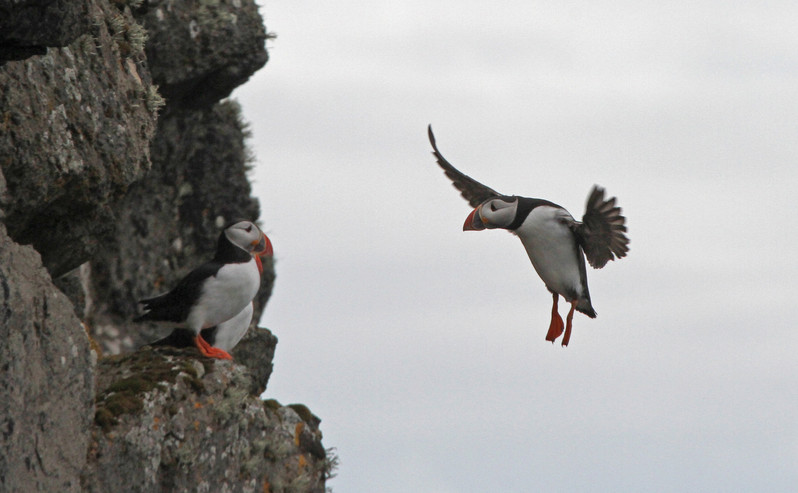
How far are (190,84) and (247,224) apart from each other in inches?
117

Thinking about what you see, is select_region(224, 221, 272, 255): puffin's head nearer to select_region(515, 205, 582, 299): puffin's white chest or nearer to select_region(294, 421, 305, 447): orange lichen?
select_region(294, 421, 305, 447): orange lichen

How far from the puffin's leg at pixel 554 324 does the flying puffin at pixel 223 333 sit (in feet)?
8.06

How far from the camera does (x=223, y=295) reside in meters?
9.23

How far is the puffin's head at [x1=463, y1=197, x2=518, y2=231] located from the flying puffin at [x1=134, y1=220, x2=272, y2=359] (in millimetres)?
1798

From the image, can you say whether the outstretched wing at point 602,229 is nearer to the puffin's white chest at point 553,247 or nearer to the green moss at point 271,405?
the puffin's white chest at point 553,247

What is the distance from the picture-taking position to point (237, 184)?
13625 mm

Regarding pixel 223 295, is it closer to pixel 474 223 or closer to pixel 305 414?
pixel 305 414

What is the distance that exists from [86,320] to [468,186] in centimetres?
407

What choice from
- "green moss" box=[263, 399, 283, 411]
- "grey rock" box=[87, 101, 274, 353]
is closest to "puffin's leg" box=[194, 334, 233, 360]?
"green moss" box=[263, 399, 283, 411]

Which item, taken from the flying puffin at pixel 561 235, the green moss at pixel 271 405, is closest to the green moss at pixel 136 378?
the green moss at pixel 271 405

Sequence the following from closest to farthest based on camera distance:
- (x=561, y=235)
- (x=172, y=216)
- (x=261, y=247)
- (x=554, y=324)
Result: (x=561, y=235), (x=261, y=247), (x=554, y=324), (x=172, y=216)

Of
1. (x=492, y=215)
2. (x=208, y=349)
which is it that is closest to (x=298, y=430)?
(x=208, y=349)

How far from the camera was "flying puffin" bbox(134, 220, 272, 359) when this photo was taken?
361 inches

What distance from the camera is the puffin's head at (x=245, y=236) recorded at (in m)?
9.58
